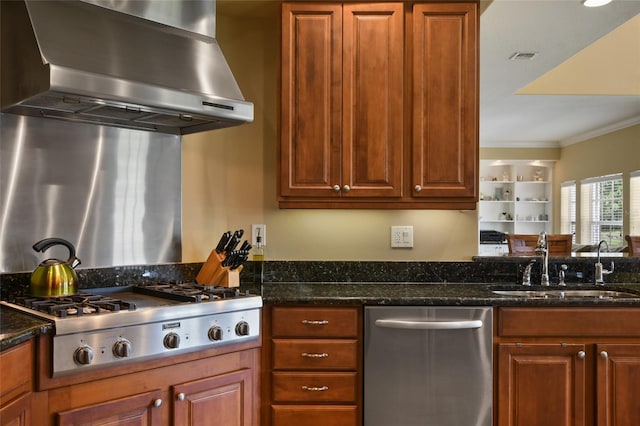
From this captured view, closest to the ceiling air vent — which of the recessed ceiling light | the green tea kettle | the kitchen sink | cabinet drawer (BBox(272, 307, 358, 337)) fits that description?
the recessed ceiling light

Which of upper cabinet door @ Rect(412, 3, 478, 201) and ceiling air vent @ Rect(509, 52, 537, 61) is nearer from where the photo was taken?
upper cabinet door @ Rect(412, 3, 478, 201)

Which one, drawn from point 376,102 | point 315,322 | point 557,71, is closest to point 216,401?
point 315,322

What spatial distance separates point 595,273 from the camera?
2.82 metres

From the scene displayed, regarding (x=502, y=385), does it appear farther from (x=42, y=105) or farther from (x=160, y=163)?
(x=42, y=105)

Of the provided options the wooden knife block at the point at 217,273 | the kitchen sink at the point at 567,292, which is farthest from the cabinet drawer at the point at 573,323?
the wooden knife block at the point at 217,273

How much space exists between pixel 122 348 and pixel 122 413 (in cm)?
22

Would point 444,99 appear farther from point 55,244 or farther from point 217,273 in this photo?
point 55,244

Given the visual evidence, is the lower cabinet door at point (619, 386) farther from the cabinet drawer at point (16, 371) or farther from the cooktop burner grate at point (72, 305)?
the cabinet drawer at point (16, 371)

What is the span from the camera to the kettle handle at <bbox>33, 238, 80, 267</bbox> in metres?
2.13

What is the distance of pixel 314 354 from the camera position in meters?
2.24

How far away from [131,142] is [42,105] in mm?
507

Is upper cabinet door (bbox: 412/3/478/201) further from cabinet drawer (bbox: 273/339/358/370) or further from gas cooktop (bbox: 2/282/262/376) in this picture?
gas cooktop (bbox: 2/282/262/376)

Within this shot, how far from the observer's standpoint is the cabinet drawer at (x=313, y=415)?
224cm

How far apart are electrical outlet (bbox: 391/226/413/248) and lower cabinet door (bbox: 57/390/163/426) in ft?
4.73
